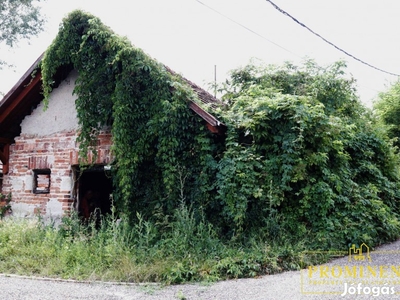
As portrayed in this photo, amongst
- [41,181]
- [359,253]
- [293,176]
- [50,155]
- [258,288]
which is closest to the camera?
[258,288]

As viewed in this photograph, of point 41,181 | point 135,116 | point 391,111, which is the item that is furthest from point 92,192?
point 391,111

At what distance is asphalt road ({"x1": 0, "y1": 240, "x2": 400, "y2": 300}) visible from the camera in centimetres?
473

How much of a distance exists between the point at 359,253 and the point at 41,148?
7954 mm

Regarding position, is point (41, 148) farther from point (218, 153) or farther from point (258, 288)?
point (258, 288)

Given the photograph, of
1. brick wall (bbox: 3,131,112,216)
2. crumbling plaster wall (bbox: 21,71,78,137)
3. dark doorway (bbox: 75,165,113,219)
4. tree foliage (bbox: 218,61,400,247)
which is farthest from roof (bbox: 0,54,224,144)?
dark doorway (bbox: 75,165,113,219)

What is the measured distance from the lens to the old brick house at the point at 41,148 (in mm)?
9078

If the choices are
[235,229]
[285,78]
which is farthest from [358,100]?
[235,229]

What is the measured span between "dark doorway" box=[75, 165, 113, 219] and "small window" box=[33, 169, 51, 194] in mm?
888

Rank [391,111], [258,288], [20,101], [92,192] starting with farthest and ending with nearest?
[391,111], [92,192], [20,101], [258,288]

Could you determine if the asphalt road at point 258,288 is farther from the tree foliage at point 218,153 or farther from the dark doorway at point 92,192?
the dark doorway at point 92,192

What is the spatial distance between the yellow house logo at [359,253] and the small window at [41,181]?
7.37 meters

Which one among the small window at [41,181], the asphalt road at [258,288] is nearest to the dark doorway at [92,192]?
the small window at [41,181]

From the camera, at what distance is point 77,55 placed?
8867 millimetres

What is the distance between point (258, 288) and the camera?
518 centimetres
